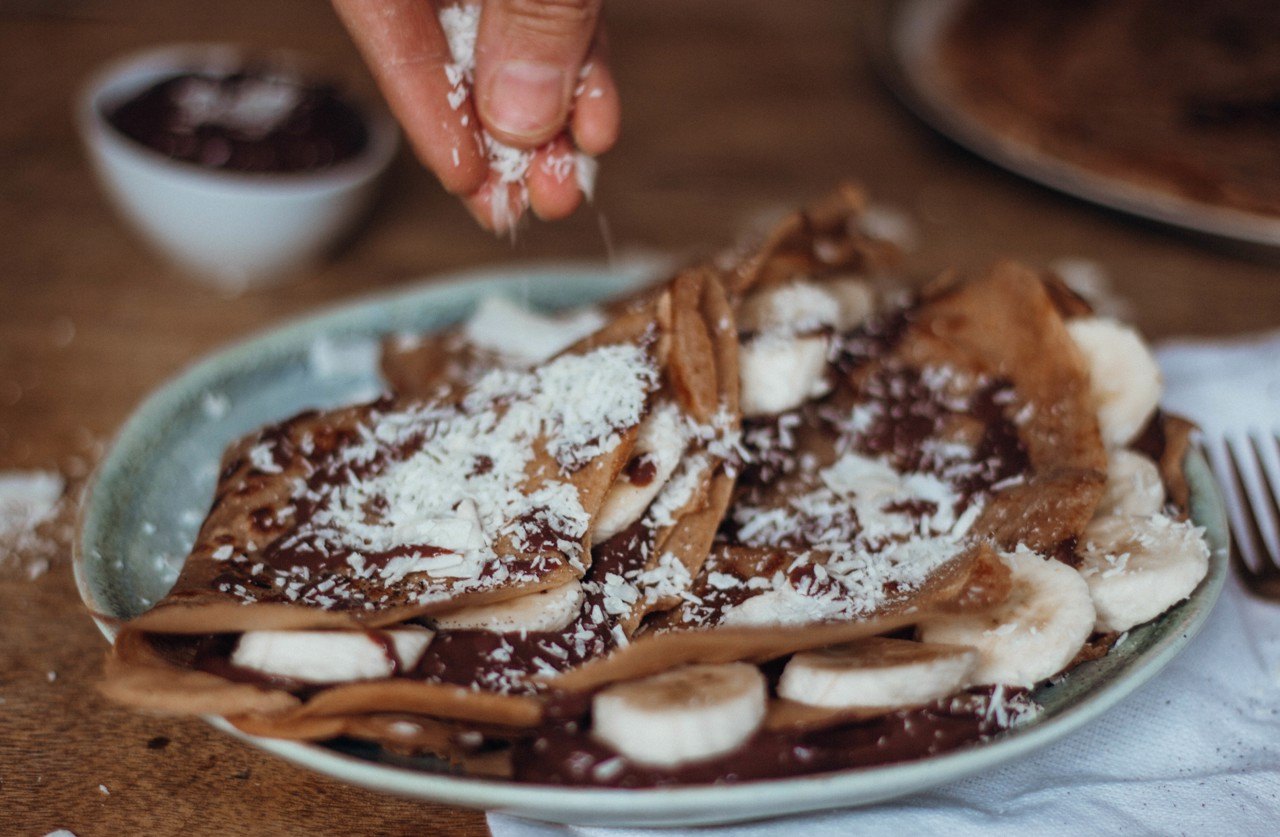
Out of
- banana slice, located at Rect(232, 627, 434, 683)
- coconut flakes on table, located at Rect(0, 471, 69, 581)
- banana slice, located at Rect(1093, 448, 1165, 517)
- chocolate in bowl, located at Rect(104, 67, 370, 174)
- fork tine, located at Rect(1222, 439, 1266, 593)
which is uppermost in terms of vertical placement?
banana slice, located at Rect(1093, 448, 1165, 517)

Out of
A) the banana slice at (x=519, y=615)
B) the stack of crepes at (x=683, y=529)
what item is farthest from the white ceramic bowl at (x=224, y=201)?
the banana slice at (x=519, y=615)

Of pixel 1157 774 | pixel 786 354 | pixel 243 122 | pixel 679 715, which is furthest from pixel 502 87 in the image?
pixel 1157 774

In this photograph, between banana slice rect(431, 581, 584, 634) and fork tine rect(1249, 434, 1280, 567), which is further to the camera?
fork tine rect(1249, 434, 1280, 567)

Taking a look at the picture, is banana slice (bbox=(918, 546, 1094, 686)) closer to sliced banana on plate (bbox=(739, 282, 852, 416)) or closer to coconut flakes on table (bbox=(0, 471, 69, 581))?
sliced banana on plate (bbox=(739, 282, 852, 416))

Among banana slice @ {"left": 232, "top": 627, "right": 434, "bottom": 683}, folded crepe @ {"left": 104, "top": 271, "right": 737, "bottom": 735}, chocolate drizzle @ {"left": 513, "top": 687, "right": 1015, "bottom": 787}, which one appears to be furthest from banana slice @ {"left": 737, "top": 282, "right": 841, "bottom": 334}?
banana slice @ {"left": 232, "top": 627, "right": 434, "bottom": 683}

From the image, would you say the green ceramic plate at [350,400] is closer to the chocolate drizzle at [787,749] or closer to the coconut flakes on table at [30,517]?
A: the chocolate drizzle at [787,749]

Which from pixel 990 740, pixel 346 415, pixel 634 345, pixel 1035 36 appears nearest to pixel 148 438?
pixel 346 415
